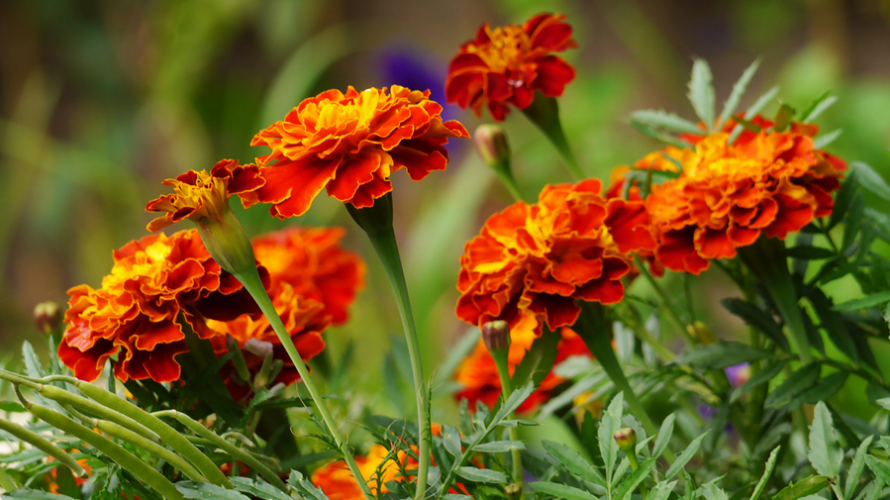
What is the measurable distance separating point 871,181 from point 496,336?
158 mm

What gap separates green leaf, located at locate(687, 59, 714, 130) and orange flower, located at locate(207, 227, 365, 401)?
0.18m

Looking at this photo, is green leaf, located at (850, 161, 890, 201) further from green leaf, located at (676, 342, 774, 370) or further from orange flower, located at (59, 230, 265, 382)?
orange flower, located at (59, 230, 265, 382)

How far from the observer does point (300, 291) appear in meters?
0.35

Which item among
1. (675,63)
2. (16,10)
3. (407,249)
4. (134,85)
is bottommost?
(407,249)

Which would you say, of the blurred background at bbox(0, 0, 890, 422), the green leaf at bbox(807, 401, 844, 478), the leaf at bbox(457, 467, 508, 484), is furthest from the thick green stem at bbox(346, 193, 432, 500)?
the blurred background at bbox(0, 0, 890, 422)

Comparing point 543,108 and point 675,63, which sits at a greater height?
point 675,63

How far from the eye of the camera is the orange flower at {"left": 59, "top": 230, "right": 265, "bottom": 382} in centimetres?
22

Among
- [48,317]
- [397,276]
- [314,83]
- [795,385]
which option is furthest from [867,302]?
[314,83]

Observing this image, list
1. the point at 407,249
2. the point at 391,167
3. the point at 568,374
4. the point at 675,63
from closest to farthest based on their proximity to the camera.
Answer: the point at 391,167
the point at 568,374
the point at 675,63
the point at 407,249

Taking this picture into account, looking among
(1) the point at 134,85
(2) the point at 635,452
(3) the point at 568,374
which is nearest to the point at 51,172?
(1) the point at 134,85

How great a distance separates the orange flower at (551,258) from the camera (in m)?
0.24

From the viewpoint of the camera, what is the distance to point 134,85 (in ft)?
5.50

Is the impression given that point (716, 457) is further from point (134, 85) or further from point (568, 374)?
point (134, 85)

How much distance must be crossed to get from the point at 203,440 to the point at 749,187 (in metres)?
0.20
